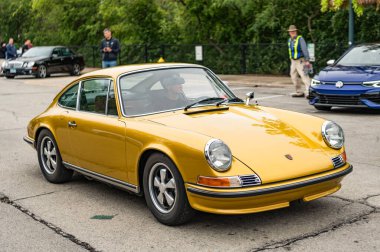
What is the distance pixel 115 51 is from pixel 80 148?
1178 centimetres

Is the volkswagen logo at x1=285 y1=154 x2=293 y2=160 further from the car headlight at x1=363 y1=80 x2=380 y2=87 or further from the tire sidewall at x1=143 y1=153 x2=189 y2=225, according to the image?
the car headlight at x1=363 y1=80 x2=380 y2=87

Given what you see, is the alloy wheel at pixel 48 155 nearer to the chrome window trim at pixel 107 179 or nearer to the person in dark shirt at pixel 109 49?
the chrome window trim at pixel 107 179

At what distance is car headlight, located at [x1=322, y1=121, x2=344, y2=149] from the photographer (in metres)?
5.40

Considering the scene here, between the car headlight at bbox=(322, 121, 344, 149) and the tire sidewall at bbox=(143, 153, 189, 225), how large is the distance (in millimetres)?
1416

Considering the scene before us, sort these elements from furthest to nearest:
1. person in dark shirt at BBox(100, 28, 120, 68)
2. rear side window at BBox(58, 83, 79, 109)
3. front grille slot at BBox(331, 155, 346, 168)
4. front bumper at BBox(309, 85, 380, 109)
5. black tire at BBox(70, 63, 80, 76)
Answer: black tire at BBox(70, 63, 80, 76)
person in dark shirt at BBox(100, 28, 120, 68)
front bumper at BBox(309, 85, 380, 109)
rear side window at BBox(58, 83, 79, 109)
front grille slot at BBox(331, 155, 346, 168)

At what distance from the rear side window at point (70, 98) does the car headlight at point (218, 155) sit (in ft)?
7.82

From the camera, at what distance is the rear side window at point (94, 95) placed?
6137mm

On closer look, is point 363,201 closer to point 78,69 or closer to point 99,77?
point 99,77

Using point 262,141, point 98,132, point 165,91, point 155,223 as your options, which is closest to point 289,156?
point 262,141

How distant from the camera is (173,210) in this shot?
16.4 feet

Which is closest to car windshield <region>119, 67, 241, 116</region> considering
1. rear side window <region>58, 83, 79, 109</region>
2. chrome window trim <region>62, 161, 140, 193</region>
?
chrome window trim <region>62, 161, 140, 193</region>

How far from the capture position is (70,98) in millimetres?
6855

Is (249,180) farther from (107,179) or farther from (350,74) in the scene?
(350,74)

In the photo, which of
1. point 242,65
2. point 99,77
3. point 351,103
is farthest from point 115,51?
point 99,77
